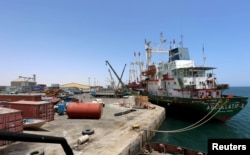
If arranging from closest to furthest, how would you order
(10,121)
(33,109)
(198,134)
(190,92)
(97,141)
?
(10,121) < (97,141) < (33,109) < (198,134) < (190,92)

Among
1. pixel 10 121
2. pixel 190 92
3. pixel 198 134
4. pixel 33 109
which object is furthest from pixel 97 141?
pixel 190 92

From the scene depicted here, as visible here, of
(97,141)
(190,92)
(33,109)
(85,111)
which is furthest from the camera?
(190,92)

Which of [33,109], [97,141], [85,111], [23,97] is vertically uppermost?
[23,97]

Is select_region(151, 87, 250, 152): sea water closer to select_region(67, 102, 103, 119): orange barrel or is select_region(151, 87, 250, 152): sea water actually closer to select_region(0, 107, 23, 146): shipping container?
select_region(67, 102, 103, 119): orange barrel

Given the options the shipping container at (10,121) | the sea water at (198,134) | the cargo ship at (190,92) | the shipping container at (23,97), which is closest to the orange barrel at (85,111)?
the sea water at (198,134)

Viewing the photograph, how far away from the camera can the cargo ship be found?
28.6m

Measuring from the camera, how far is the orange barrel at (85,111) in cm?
2386

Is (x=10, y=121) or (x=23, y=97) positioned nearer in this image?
(x=10, y=121)

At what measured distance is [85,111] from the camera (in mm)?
24016

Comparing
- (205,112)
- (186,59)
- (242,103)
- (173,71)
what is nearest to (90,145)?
(205,112)

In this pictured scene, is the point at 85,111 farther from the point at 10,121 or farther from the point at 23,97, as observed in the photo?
the point at 23,97

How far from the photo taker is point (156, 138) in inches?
917

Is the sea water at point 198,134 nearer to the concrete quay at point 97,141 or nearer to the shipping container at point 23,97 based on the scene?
the concrete quay at point 97,141

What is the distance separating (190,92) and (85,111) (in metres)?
17.2
